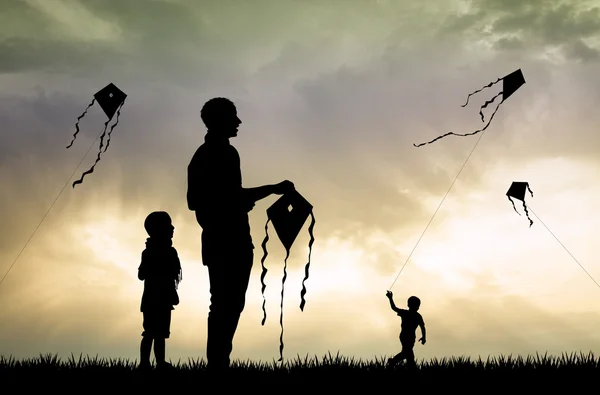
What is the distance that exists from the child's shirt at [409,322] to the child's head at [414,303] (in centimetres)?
10

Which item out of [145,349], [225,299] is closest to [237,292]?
[225,299]

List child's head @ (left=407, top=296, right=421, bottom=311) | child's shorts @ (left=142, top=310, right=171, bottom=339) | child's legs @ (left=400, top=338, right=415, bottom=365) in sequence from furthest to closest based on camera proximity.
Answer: child's head @ (left=407, top=296, right=421, bottom=311) < child's legs @ (left=400, top=338, right=415, bottom=365) < child's shorts @ (left=142, top=310, right=171, bottom=339)

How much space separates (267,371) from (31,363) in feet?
9.73

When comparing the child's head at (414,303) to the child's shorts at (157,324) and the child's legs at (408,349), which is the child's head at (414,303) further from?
the child's shorts at (157,324)

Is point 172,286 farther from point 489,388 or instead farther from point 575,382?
point 575,382

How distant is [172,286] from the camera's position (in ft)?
26.2

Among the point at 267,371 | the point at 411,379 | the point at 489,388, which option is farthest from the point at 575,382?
the point at 267,371

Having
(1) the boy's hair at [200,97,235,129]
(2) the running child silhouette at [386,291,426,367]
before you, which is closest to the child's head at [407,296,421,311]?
(2) the running child silhouette at [386,291,426,367]

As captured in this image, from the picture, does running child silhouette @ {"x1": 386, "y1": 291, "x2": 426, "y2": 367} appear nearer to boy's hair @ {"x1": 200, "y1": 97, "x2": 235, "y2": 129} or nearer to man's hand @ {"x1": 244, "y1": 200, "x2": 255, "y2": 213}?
man's hand @ {"x1": 244, "y1": 200, "x2": 255, "y2": 213}

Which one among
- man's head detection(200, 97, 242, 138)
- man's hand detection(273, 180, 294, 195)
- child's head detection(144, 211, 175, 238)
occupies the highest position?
man's head detection(200, 97, 242, 138)

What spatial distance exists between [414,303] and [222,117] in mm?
5609

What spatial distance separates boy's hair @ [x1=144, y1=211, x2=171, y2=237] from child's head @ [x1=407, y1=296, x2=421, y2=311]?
4.49 metres

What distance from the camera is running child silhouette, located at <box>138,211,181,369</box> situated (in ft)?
25.6

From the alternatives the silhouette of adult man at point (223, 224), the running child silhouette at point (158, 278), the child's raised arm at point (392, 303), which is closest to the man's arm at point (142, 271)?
the running child silhouette at point (158, 278)
